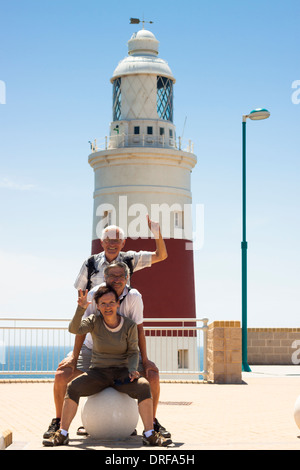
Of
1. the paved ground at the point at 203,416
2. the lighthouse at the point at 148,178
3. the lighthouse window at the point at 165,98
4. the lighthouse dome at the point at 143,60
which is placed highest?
the lighthouse dome at the point at 143,60

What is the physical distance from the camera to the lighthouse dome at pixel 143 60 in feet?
98.8

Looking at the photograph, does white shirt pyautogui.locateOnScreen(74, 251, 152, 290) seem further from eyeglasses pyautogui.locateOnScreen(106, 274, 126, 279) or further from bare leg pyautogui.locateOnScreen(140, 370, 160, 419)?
bare leg pyautogui.locateOnScreen(140, 370, 160, 419)

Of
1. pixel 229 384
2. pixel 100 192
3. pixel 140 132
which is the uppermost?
pixel 140 132

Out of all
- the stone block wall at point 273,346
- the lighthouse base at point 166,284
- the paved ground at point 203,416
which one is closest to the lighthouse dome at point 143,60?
the lighthouse base at point 166,284

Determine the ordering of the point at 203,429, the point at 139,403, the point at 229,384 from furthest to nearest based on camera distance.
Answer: the point at 229,384
the point at 203,429
the point at 139,403

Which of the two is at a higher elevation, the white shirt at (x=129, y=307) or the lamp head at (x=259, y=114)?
the lamp head at (x=259, y=114)

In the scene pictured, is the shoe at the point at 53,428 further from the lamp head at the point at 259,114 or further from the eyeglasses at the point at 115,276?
the lamp head at the point at 259,114

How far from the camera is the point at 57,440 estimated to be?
784 cm

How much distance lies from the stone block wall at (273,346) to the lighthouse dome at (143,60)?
10980 mm

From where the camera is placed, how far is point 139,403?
8008mm
